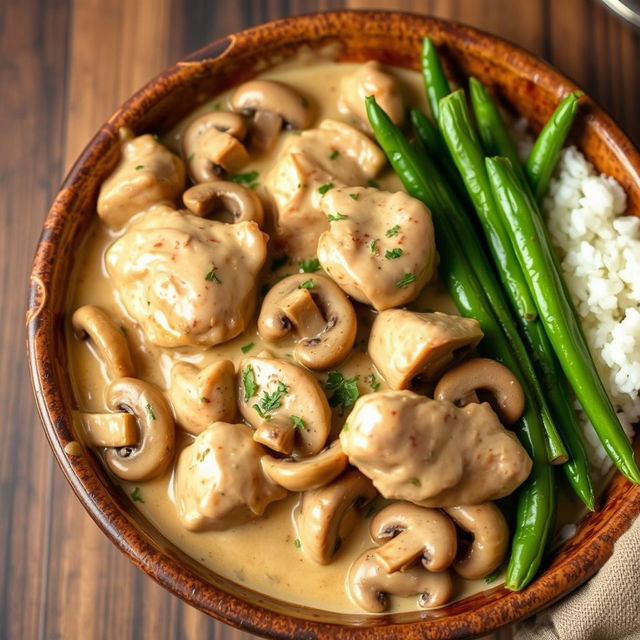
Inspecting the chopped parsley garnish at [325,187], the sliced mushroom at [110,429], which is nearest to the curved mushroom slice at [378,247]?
the chopped parsley garnish at [325,187]

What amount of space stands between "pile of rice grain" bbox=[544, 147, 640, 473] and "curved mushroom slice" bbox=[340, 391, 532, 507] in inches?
24.4

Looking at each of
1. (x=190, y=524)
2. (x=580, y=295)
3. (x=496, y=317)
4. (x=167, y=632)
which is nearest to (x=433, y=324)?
(x=496, y=317)

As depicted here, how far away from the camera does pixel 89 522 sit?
3.96 m

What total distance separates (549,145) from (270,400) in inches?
61.0

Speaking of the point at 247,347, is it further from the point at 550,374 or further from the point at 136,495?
the point at 550,374

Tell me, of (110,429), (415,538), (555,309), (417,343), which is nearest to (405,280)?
(417,343)

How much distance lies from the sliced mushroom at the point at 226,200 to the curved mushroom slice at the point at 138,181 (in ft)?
0.34

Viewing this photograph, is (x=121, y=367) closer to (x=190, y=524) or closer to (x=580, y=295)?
(x=190, y=524)

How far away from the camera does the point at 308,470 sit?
311cm

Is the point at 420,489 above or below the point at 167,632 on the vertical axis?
above

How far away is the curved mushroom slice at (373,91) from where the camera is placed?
145 inches

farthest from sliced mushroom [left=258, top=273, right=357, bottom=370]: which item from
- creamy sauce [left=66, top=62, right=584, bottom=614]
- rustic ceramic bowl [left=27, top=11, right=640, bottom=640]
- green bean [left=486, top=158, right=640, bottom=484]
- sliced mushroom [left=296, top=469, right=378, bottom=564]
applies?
rustic ceramic bowl [left=27, top=11, right=640, bottom=640]

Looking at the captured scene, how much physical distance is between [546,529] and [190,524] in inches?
51.2

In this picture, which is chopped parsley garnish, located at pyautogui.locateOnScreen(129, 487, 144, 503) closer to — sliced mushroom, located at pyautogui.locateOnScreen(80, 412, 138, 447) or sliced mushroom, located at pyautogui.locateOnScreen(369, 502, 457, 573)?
sliced mushroom, located at pyautogui.locateOnScreen(80, 412, 138, 447)
